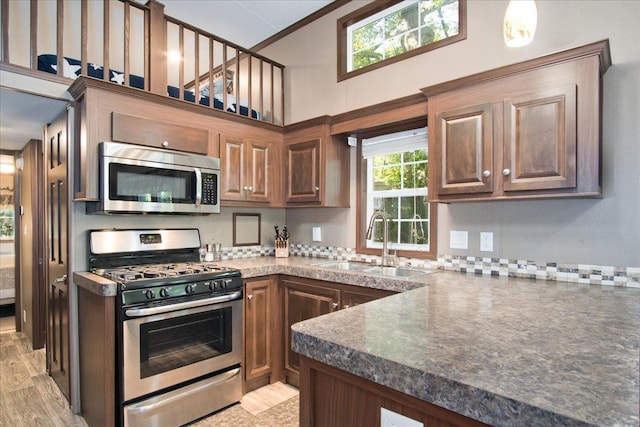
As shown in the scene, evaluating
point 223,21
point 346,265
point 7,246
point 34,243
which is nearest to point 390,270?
point 346,265

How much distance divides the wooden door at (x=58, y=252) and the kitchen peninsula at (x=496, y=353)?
231 cm

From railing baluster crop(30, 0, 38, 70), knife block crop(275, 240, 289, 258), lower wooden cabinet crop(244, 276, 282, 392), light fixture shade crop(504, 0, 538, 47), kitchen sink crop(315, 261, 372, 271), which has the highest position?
railing baluster crop(30, 0, 38, 70)

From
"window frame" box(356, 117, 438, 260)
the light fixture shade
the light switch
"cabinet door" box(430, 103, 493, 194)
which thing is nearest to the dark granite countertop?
"cabinet door" box(430, 103, 493, 194)

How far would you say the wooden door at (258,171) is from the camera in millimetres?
3133

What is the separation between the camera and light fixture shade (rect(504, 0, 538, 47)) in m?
1.32

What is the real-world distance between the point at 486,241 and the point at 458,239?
188 millimetres

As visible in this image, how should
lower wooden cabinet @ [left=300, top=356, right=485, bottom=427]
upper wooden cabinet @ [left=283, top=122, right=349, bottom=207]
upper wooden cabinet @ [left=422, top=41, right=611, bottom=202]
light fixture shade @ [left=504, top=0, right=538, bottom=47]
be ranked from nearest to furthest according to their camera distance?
lower wooden cabinet @ [left=300, top=356, right=485, bottom=427] → light fixture shade @ [left=504, top=0, right=538, bottom=47] → upper wooden cabinet @ [left=422, top=41, right=611, bottom=202] → upper wooden cabinet @ [left=283, top=122, right=349, bottom=207]

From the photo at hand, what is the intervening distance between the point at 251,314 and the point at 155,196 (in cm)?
112

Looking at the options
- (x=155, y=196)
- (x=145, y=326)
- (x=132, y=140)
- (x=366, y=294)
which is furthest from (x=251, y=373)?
(x=132, y=140)

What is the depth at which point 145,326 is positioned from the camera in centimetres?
207

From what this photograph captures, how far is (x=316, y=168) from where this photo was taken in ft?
10.1

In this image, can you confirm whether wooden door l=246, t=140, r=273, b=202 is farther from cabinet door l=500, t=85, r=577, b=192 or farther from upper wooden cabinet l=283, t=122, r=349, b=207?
cabinet door l=500, t=85, r=577, b=192

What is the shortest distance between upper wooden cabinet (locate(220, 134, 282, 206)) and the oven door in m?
0.99

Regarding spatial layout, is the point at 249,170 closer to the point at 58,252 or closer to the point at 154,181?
the point at 154,181
